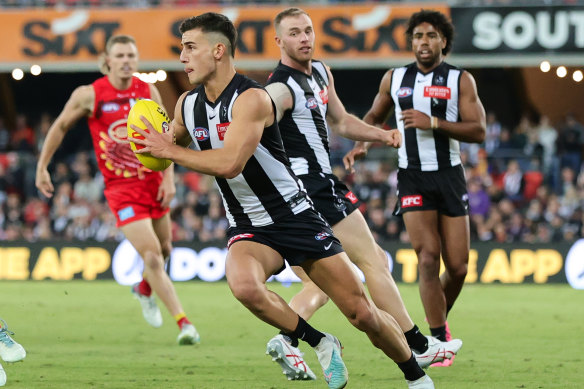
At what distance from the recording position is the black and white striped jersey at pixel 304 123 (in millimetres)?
6844

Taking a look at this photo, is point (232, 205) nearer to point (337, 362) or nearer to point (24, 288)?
point (337, 362)

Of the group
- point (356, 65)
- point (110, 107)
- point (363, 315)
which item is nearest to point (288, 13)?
point (363, 315)

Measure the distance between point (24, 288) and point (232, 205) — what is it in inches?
372

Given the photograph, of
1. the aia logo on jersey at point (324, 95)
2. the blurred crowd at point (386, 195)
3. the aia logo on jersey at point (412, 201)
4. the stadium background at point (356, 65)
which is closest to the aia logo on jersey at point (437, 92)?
the aia logo on jersey at point (412, 201)

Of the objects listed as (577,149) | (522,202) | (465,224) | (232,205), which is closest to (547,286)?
(522,202)

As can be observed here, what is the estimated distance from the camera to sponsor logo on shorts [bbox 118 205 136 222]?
9.05 m

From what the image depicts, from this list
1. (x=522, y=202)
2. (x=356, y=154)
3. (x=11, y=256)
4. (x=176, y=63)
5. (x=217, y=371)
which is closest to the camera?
(x=217, y=371)

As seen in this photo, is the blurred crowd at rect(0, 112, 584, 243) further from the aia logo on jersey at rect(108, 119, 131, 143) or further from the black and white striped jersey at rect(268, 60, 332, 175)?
the black and white striped jersey at rect(268, 60, 332, 175)

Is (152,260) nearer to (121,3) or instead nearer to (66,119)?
(66,119)

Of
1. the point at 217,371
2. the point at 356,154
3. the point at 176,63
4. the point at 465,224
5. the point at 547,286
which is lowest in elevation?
the point at 547,286

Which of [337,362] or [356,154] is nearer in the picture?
[337,362]

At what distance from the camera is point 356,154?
7.58 meters

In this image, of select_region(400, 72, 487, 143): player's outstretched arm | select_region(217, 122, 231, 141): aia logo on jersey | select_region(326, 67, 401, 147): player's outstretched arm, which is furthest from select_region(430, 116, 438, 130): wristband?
select_region(217, 122, 231, 141): aia logo on jersey

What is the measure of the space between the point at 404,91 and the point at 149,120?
3.04 m
